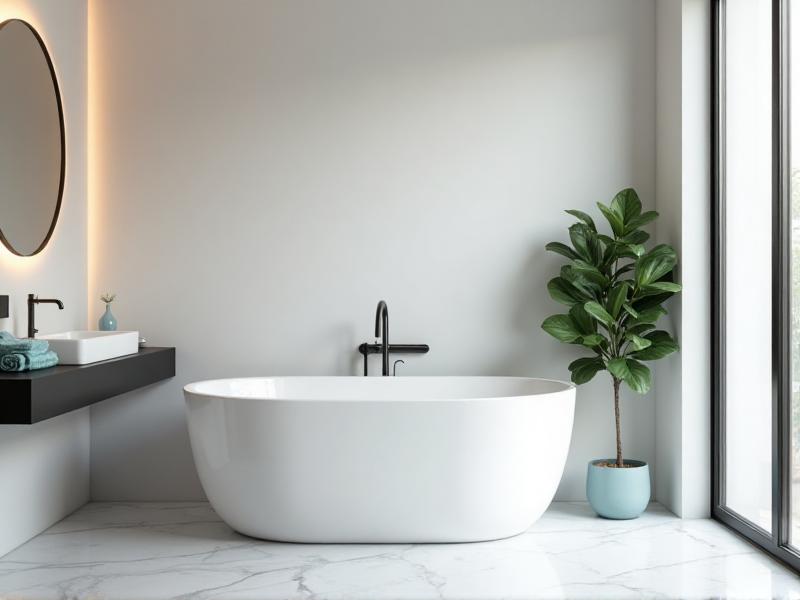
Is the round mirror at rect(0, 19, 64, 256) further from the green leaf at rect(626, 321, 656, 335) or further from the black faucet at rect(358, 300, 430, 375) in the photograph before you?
the green leaf at rect(626, 321, 656, 335)

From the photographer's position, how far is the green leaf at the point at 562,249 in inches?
138

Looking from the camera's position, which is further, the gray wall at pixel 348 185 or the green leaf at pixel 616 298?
the gray wall at pixel 348 185

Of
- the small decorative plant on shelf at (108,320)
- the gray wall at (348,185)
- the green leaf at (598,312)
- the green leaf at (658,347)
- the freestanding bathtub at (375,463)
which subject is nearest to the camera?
the freestanding bathtub at (375,463)

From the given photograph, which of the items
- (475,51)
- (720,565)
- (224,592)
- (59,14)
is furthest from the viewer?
(475,51)

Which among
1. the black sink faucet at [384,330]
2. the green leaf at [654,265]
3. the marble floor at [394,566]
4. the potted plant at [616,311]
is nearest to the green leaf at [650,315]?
the potted plant at [616,311]

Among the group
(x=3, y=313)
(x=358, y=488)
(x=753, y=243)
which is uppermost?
(x=753, y=243)

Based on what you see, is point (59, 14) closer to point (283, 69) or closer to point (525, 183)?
point (283, 69)

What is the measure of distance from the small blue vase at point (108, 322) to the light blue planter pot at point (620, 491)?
7.17 ft

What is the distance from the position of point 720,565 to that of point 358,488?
1.27 m

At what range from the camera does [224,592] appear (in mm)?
2482

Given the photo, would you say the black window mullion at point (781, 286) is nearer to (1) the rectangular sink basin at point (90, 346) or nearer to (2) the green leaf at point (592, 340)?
(2) the green leaf at point (592, 340)

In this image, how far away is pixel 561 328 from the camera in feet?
11.2

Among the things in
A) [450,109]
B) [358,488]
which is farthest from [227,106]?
[358,488]

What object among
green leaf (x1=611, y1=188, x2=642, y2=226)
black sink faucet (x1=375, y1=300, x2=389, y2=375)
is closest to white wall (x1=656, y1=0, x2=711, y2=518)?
green leaf (x1=611, y1=188, x2=642, y2=226)
